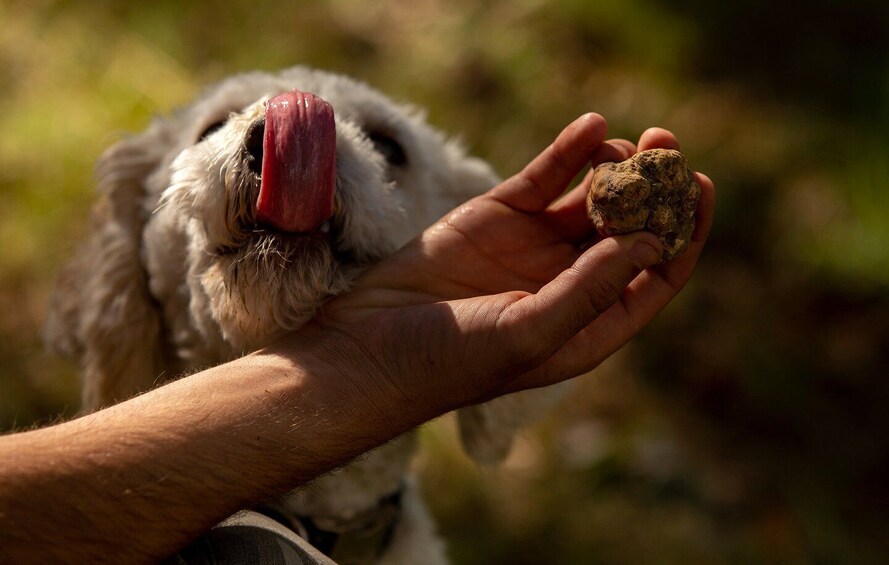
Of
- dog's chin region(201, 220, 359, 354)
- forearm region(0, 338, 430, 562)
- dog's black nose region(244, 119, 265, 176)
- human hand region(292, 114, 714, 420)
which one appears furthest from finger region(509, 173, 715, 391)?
dog's black nose region(244, 119, 265, 176)

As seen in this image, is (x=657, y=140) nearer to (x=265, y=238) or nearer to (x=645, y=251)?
(x=645, y=251)

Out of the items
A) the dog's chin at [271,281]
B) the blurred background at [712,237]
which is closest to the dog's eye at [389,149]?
Result: the dog's chin at [271,281]

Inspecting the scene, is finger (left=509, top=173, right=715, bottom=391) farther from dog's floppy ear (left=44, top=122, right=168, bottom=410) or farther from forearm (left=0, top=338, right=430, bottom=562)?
dog's floppy ear (left=44, top=122, right=168, bottom=410)

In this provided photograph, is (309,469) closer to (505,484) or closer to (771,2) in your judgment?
(505,484)

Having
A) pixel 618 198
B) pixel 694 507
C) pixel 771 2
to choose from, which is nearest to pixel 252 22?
pixel 771 2

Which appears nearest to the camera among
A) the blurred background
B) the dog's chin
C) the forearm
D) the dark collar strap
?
the forearm

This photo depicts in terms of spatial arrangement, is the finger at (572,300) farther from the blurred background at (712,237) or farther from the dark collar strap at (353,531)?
the blurred background at (712,237)
